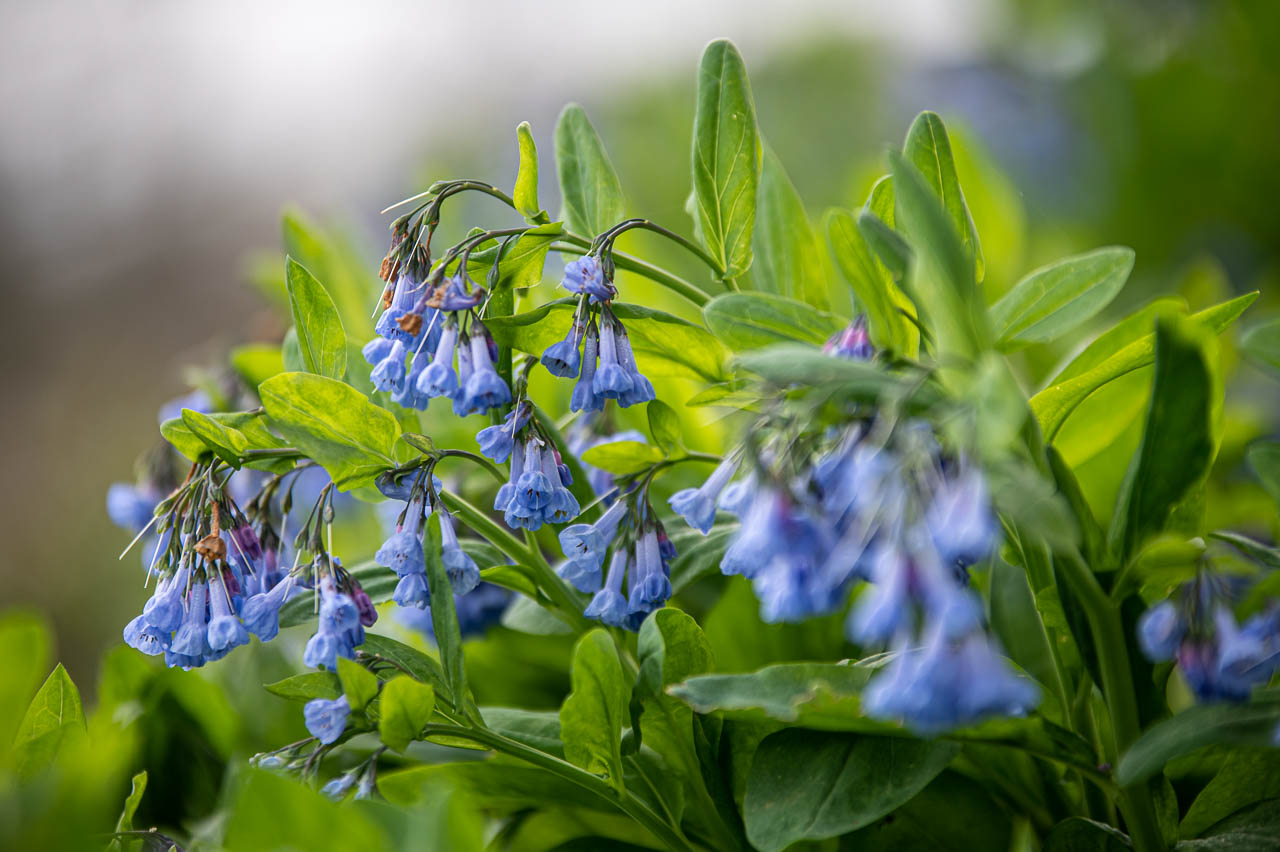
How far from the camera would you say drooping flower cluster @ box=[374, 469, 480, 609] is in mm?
601

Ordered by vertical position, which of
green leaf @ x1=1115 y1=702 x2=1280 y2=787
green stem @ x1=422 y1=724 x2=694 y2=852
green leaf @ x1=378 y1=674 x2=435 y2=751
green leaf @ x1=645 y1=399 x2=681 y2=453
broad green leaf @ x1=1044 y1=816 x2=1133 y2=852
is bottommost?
broad green leaf @ x1=1044 y1=816 x2=1133 y2=852

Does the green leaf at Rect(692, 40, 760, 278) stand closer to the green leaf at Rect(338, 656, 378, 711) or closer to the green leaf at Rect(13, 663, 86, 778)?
the green leaf at Rect(338, 656, 378, 711)

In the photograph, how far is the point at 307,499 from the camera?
1.26 meters

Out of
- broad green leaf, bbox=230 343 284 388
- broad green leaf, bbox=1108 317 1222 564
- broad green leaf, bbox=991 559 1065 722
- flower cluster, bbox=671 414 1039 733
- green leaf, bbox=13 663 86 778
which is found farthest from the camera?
broad green leaf, bbox=230 343 284 388

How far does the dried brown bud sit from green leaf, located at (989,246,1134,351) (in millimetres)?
338

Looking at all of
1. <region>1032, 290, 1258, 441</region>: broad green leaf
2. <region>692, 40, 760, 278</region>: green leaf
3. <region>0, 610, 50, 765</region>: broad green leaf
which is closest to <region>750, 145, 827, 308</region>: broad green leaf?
<region>692, 40, 760, 278</region>: green leaf

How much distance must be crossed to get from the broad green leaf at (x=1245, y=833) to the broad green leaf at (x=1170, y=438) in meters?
0.17

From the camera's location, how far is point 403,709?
55 centimetres

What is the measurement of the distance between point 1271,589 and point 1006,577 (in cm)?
27

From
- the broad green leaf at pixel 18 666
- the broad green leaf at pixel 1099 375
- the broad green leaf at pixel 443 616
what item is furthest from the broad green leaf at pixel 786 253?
the broad green leaf at pixel 18 666

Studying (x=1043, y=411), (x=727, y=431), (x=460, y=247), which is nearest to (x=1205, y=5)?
(x=727, y=431)

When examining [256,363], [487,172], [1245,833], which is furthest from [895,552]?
[487,172]

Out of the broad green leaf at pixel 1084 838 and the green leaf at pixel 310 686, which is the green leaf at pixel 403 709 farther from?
the broad green leaf at pixel 1084 838

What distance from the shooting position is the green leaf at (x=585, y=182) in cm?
69
